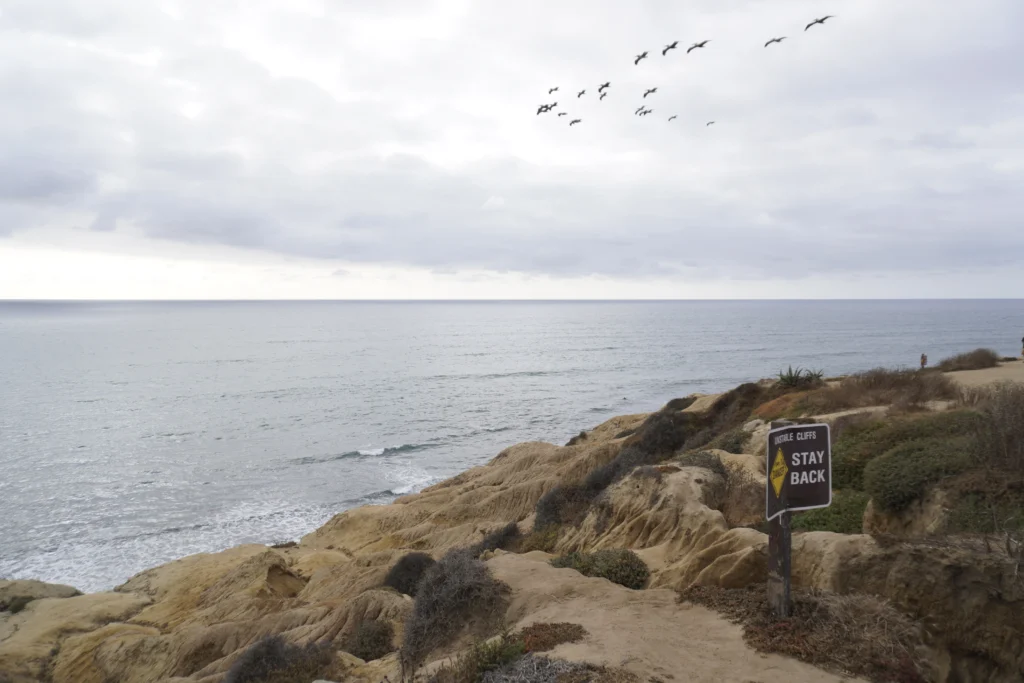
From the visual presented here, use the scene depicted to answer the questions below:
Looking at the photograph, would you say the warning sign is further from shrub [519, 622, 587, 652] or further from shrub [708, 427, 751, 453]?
shrub [708, 427, 751, 453]

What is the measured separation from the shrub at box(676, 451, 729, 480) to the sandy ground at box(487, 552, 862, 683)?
590 centimetres

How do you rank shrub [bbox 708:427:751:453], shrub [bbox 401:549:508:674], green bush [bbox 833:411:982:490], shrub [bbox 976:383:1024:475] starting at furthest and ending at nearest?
shrub [bbox 708:427:751:453], green bush [bbox 833:411:982:490], shrub [bbox 976:383:1024:475], shrub [bbox 401:549:508:674]

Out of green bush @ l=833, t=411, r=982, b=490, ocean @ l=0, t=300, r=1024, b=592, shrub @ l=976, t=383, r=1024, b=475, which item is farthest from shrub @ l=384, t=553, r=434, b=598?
ocean @ l=0, t=300, r=1024, b=592

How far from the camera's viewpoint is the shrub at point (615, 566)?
10.6 meters

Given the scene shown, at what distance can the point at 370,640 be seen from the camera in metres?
11.5

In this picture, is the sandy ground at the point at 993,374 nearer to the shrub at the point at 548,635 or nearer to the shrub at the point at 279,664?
the shrub at the point at 548,635

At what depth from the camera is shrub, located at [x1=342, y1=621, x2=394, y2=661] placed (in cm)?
1120

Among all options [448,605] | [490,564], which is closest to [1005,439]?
[490,564]

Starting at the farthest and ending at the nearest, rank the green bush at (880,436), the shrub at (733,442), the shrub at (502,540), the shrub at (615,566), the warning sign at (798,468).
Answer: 1. the shrub at (733,442)
2. the shrub at (502,540)
3. the green bush at (880,436)
4. the shrub at (615,566)
5. the warning sign at (798,468)

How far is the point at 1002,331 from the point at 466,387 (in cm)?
11900

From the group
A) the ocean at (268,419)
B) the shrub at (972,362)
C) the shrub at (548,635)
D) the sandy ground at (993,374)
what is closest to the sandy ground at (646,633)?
the shrub at (548,635)

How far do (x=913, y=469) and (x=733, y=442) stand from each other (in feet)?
26.6

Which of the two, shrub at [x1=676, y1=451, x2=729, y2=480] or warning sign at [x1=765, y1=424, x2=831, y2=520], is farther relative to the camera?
shrub at [x1=676, y1=451, x2=729, y2=480]

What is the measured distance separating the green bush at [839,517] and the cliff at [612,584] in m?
0.55
